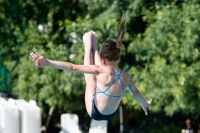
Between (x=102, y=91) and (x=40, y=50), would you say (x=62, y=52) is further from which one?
(x=102, y=91)

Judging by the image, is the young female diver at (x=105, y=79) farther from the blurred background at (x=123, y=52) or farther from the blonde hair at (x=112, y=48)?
the blurred background at (x=123, y=52)

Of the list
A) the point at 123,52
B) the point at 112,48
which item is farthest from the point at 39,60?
the point at 123,52

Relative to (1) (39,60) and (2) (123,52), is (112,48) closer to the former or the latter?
(1) (39,60)

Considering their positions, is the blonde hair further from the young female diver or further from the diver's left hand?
the diver's left hand

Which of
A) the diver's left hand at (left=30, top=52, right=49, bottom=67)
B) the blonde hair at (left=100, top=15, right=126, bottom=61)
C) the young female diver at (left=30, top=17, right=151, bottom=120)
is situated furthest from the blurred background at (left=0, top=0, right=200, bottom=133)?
the diver's left hand at (left=30, top=52, right=49, bottom=67)

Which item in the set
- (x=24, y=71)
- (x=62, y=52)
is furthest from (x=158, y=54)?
(x=24, y=71)

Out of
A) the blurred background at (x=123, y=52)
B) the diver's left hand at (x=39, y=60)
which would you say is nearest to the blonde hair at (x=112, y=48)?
the diver's left hand at (x=39, y=60)

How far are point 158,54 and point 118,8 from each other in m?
1.32

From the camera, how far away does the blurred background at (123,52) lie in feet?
Answer: 33.9

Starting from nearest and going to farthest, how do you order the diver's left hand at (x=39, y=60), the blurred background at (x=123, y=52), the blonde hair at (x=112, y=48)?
the diver's left hand at (x=39, y=60), the blonde hair at (x=112, y=48), the blurred background at (x=123, y=52)

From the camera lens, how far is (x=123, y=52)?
11266 millimetres

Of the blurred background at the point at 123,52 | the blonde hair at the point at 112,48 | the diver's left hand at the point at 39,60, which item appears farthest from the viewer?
the blurred background at the point at 123,52

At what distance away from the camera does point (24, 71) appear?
11688mm

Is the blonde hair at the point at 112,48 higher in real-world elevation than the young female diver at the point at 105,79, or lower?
higher
